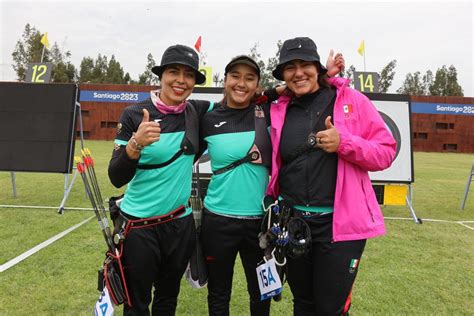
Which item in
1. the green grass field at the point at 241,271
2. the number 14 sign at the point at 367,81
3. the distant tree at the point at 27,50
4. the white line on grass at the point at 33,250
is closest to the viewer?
the green grass field at the point at 241,271

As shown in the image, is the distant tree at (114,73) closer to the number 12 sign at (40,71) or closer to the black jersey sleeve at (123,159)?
the number 12 sign at (40,71)

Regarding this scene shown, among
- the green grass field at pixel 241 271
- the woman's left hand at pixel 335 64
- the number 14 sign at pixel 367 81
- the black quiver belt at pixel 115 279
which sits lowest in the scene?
the green grass field at pixel 241 271

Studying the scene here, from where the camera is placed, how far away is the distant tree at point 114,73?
2137 inches

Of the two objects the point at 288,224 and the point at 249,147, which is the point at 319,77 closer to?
the point at 249,147

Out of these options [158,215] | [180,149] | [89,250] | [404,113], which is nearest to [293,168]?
[180,149]

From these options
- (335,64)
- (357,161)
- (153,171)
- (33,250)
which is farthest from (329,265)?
(33,250)

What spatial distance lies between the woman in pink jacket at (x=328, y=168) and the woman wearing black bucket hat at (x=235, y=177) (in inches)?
7.8

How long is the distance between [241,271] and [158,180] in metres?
2.08

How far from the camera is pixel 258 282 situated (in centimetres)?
215

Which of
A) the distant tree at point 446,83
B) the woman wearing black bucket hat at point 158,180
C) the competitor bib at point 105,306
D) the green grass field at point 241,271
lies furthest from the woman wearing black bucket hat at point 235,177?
the distant tree at point 446,83

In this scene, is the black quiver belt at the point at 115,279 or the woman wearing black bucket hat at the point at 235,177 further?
the woman wearing black bucket hat at the point at 235,177

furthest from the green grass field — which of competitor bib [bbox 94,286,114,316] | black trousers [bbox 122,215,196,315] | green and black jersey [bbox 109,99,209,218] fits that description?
green and black jersey [bbox 109,99,209,218]

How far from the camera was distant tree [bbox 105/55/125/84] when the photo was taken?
5428 cm

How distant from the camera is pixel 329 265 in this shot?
1.79 meters
